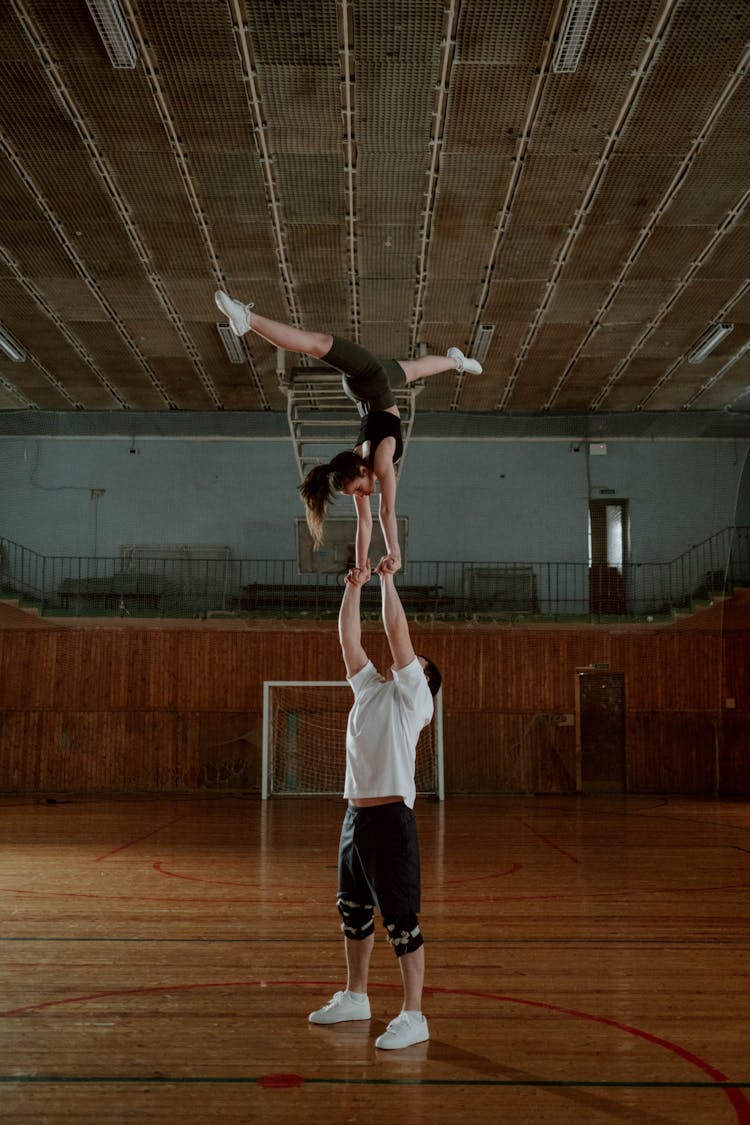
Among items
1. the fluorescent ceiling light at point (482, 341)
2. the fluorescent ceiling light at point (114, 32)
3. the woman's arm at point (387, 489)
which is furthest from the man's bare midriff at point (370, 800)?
the fluorescent ceiling light at point (482, 341)

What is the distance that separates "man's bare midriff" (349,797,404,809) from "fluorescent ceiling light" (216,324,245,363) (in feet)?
41.5

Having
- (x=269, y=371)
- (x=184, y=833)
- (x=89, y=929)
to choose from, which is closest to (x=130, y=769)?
(x=184, y=833)

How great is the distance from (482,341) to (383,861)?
1330 cm

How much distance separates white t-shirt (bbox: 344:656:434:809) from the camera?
14.9ft

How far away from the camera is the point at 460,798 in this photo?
18.3 metres

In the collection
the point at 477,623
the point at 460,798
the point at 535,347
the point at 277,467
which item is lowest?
the point at 460,798

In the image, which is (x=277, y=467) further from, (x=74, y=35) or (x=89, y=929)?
(x=89, y=929)

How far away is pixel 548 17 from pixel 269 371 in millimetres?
9942

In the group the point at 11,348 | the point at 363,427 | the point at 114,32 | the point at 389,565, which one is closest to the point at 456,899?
the point at 363,427

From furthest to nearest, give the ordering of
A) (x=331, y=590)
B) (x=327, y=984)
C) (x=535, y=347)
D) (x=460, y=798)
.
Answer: (x=331, y=590)
(x=460, y=798)
(x=535, y=347)
(x=327, y=984)

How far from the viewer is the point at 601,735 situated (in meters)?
19.2

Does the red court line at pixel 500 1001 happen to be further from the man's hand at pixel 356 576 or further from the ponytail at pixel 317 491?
the ponytail at pixel 317 491

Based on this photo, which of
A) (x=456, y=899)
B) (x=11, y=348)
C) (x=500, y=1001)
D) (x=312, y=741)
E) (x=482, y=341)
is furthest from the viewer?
(x=312, y=741)

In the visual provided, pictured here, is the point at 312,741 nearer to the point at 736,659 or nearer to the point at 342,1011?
the point at 736,659
